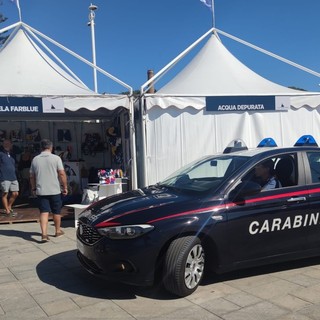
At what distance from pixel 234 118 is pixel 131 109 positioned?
2551mm

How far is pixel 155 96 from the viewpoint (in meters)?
9.62

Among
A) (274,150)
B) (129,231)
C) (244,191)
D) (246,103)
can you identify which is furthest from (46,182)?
(246,103)

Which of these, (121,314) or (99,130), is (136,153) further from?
(121,314)

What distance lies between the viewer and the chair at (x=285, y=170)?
5.34 m

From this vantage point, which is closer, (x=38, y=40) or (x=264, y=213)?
(x=264, y=213)

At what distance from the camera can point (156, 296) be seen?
462 cm

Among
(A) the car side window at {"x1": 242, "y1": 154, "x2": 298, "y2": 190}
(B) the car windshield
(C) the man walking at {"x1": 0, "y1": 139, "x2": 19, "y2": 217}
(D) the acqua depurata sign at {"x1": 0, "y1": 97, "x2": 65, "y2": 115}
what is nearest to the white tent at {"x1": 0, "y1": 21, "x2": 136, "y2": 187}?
(D) the acqua depurata sign at {"x1": 0, "y1": 97, "x2": 65, "y2": 115}

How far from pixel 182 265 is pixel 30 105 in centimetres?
568

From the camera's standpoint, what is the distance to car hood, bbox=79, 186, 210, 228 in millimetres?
4523

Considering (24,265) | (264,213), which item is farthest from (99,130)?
(264,213)

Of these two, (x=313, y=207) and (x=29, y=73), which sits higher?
(x=29, y=73)

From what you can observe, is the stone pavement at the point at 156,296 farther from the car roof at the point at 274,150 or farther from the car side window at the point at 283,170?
the car roof at the point at 274,150

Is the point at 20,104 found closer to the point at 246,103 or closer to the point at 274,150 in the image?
the point at 246,103

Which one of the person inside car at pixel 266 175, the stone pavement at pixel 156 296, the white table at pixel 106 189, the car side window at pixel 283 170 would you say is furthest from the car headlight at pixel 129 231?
the white table at pixel 106 189
